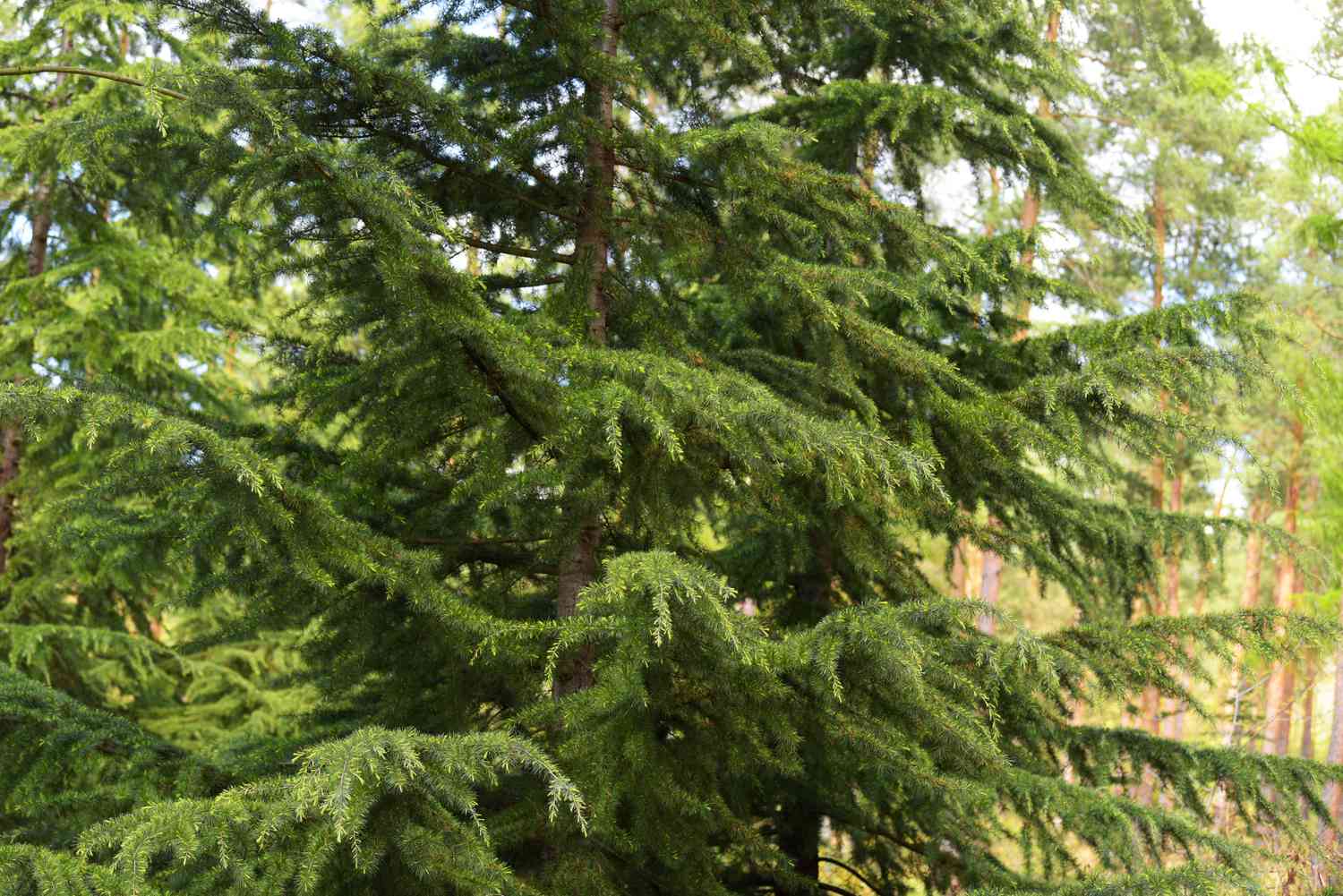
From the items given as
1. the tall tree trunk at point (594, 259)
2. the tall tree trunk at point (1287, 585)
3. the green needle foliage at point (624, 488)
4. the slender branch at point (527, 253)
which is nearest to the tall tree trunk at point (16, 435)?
the green needle foliage at point (624, 488)

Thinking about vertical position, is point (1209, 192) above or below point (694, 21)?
above

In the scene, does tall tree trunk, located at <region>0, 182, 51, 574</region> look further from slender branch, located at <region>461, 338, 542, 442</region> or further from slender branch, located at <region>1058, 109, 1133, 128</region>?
slender branch, located at <region>1058, 109, 1133, 128</region>

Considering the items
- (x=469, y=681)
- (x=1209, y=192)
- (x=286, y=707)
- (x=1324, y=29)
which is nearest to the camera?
(x=469, y=681)

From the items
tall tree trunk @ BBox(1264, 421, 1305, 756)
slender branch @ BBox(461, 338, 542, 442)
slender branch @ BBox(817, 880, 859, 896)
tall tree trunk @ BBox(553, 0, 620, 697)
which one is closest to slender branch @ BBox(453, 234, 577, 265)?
tall tree trunk @ BBox(553, 0, 620, 697)

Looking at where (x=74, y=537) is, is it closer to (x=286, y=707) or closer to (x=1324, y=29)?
(x=286, y=707)

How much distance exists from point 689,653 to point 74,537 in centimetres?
339

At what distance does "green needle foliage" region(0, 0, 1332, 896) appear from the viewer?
3.16 m

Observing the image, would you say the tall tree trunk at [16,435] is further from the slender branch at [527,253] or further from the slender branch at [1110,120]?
the slender branch at [1110,120]

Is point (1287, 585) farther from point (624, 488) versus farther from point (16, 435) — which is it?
point (16, 435)

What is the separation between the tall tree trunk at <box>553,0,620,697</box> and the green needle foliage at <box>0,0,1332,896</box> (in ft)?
0.08

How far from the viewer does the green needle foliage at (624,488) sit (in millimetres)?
3162

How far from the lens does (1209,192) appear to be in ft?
53.1

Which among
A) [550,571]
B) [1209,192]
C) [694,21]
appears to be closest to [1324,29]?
[1209,192]

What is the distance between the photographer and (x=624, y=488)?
4047 millimetres
